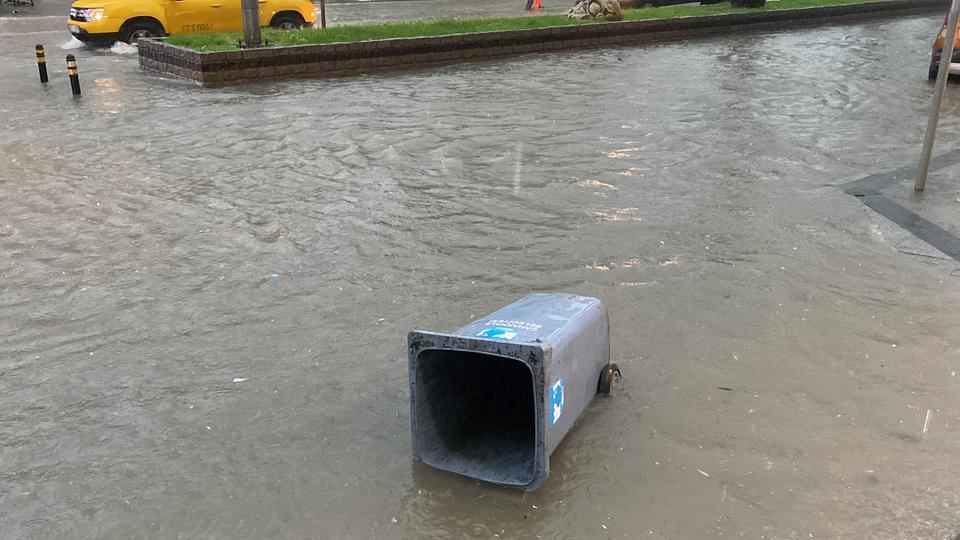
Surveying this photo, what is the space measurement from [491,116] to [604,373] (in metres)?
7.56

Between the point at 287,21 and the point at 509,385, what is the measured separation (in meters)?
15.7

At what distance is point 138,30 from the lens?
55.6 feet

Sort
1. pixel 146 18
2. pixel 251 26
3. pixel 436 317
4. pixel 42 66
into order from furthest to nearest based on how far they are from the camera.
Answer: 1. pixel 146 18
2. pixel 251 26
3. pixel 42 66
4. pixel 436 317

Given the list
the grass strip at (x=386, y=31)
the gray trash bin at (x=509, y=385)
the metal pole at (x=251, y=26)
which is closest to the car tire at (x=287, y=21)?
the grass strip at (x=386, y=31)

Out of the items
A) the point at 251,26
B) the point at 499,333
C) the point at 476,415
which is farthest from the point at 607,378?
the point at 251,26

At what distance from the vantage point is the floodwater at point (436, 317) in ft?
11.7

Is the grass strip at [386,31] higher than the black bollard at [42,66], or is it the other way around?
the grass strip at [386,31]

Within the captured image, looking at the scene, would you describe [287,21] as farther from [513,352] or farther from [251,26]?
[513,352]

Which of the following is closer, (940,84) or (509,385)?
(509,385)

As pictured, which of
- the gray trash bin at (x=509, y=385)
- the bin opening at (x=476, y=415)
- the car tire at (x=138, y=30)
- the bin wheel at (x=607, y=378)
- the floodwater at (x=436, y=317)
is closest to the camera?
the gray trash bin at (x=509, y=385)

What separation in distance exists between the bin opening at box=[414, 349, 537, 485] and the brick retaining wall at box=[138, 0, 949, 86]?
35.8ft

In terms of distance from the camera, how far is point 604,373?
13.8ft

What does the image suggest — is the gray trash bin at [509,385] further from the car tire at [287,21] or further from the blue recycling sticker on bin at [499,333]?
→ the car tire at [287,21]

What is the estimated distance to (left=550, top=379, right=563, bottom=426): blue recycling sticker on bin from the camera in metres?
3.47
